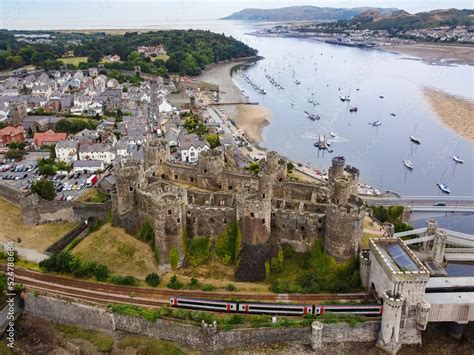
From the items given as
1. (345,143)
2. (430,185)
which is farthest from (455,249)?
(345,143)

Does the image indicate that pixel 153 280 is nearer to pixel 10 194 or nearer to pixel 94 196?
pixel 94 196

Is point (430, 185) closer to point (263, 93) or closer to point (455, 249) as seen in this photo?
point (455, 249)

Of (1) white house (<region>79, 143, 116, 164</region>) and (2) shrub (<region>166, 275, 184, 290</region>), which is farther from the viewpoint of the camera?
(1) white house (<region>79, 143, 116, 164</region>)

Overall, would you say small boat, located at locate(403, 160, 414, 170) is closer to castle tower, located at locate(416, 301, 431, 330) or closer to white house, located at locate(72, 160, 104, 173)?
castle tower, located at locate(416, 301, 431, 330)

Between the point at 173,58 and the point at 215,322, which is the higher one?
the point at 173,58

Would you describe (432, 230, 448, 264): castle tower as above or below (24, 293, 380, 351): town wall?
above

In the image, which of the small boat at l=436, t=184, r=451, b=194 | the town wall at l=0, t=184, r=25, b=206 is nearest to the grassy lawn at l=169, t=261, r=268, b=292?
the town wall at l=0, t=184, r=25, b=206

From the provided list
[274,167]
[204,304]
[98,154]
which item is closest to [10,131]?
[98,154]
